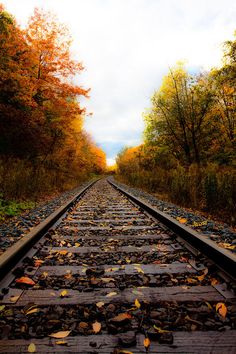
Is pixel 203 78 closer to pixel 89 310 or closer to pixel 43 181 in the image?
pixel 43 181

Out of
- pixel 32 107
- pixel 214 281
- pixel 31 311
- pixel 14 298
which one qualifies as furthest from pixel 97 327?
pixel 32 107

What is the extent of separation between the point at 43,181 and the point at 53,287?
1035cm

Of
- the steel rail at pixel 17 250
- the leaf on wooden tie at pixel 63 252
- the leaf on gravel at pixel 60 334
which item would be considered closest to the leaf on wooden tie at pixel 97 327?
the leaf on gravel at pixel 60 334

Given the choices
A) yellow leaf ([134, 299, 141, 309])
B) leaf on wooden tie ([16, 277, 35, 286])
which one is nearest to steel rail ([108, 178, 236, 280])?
yellow leaf ([134, 299, 141, 309])

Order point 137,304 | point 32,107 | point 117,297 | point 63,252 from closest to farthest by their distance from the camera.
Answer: point 137,304 < point 117,297 < point 63,252 < point 32,107

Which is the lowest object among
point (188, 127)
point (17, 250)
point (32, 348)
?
point (32, 348)

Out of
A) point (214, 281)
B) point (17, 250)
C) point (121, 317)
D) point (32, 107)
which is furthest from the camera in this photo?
point (32, 107)

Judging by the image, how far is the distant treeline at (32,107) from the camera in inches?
401

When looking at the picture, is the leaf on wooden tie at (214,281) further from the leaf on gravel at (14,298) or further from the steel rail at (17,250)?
the steel rail at (17,250)

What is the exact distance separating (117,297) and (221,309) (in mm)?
794

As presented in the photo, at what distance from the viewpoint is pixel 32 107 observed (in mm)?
12523

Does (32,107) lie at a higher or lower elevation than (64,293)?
higher

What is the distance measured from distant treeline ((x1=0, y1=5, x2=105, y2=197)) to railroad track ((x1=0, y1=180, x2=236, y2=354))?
5582 mm

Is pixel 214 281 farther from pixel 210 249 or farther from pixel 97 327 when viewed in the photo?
pixel 97 327
